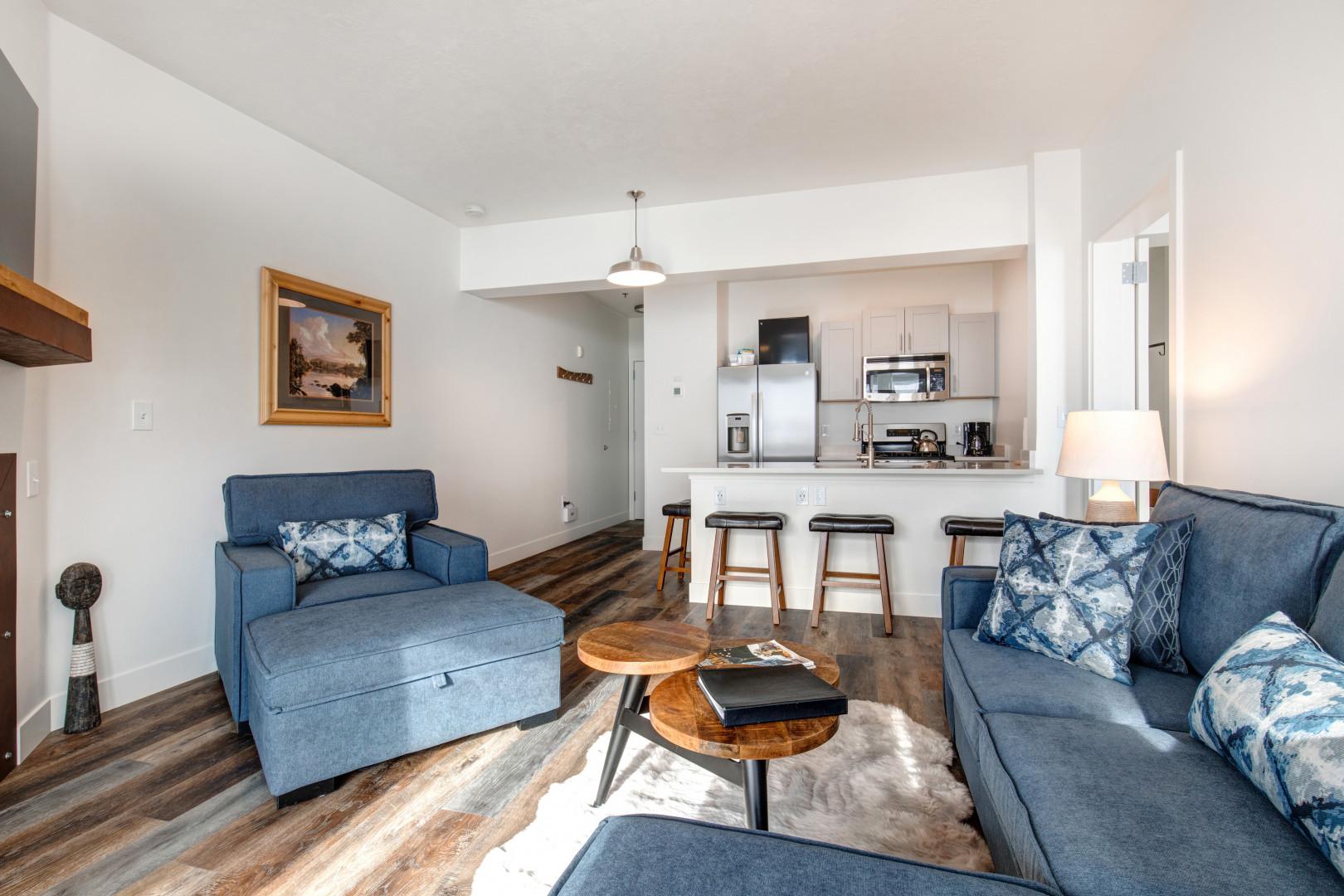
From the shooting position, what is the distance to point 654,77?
2.75 meters

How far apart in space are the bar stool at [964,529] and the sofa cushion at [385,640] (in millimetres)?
2240

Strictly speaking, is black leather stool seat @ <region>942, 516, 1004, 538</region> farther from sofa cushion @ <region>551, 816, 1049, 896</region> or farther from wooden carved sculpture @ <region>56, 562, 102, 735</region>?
wooden carved sculpture @ <region>56, 562, 102, 735</region>

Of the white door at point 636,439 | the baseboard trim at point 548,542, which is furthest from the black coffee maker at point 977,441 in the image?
the white door at point 636,439

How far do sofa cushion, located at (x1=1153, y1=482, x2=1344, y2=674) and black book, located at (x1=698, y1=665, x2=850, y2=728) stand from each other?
3.03ft

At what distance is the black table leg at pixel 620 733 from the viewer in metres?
1.76

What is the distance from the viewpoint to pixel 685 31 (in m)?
2.45

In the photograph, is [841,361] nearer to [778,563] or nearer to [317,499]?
[778,563]

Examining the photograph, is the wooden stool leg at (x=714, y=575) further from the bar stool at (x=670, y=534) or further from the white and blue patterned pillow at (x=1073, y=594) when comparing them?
the white and blue patterned pillow at (x=1073, y=594)

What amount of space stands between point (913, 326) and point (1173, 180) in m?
3.14

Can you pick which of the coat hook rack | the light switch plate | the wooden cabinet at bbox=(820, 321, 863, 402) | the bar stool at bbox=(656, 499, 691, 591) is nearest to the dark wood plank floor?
the light switch plate

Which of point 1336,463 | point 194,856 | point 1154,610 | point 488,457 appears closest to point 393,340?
point 488,457

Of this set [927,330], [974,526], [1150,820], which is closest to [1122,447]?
[974,526]

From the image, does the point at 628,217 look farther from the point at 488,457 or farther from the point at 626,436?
the point at 626,436

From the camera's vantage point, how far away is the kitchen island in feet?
12.0
